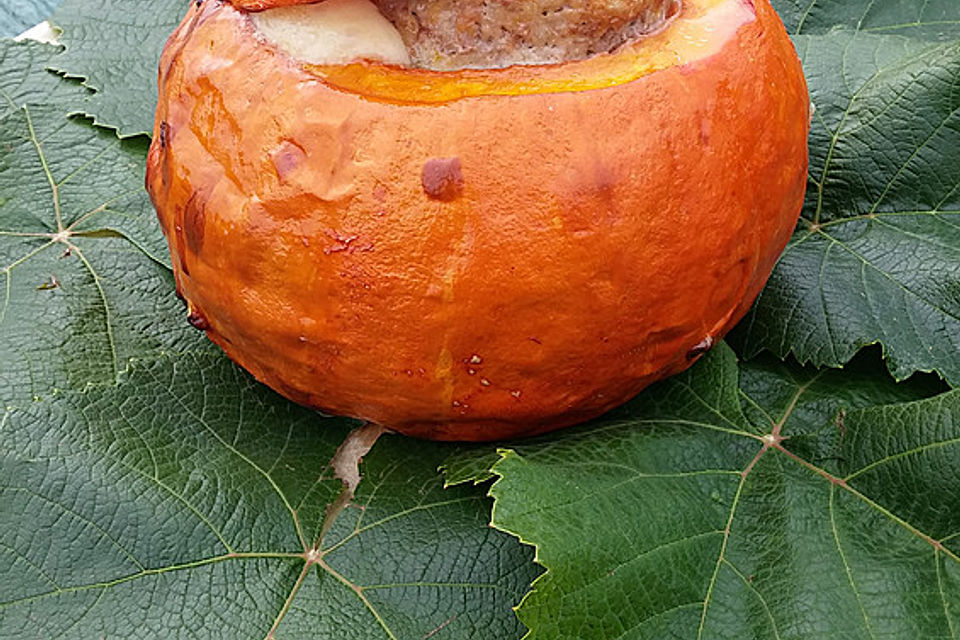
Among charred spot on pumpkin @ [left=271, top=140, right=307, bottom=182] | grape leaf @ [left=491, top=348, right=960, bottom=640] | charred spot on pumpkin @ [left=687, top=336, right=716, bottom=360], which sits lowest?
grape leaf @ [left=491, top=348, right=960, bottom=640]

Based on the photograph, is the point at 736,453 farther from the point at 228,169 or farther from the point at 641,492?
the point at 228,169

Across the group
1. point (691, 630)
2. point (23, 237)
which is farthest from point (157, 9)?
point (691, 630)

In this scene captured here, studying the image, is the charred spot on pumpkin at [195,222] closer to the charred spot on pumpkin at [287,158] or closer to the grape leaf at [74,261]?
the charred spot on pumpkin at [287,158]

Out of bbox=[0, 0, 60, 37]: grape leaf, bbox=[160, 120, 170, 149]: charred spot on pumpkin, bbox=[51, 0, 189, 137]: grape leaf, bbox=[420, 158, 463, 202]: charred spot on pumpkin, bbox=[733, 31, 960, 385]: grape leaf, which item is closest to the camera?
bbox=[420, 158, 463, 202]: charred spot on pumpkin

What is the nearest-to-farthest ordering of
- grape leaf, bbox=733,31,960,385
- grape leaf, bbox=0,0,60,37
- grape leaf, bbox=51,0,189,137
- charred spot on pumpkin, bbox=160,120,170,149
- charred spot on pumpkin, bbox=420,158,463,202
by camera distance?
charred spot on pumpkin, bbox=420,158,463,202, charred spot on pumpkin, bbox=160,120,170,149, grape leaf, bbox=733,31,960,385, grape leaf, bbox=51,0,189,137, grape leaf, bbox=0,0,60,37

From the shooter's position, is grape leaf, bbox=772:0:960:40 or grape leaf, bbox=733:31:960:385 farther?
grape leaf, bbox=772:0:960:40

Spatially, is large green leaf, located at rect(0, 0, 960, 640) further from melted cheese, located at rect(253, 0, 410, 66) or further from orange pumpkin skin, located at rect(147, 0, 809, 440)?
melted cheese, located at rect(253, 0, 410, 66)

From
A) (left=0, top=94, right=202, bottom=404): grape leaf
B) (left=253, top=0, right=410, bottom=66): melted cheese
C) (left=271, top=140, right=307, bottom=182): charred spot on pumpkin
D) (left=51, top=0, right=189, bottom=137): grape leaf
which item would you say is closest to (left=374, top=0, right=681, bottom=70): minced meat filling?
(left=253, top=0, right=410, bottom=66): melted cheese
